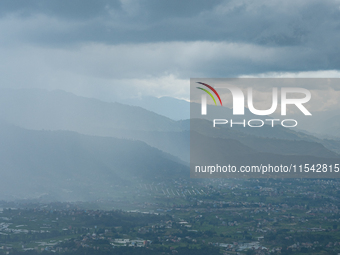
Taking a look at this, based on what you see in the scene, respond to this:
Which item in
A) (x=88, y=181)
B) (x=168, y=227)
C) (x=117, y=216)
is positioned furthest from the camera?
(x=88, y=181)

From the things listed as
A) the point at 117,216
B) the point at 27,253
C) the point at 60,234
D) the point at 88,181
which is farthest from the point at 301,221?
the point at 88,181

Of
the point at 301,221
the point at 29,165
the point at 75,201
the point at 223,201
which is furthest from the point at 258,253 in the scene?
the point at 29,165

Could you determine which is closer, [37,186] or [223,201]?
[223,201]

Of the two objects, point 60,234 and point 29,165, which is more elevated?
point 29,165

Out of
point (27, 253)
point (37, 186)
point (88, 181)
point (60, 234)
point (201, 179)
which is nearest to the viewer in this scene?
point (27, 253)

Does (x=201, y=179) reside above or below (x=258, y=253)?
above

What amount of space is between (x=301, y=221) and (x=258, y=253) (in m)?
35.2

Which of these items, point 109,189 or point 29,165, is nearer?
point 109,189

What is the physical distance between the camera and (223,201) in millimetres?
150250

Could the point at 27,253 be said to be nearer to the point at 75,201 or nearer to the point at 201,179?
the point at 75,201

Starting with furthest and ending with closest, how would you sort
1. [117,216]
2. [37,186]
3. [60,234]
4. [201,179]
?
1. [201,179]
2. [37,186]
3. [117,216]
4. [60,234]

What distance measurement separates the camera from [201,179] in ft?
640

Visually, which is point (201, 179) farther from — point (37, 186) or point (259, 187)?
point (37, 186)

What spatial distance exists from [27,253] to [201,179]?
113837mm
